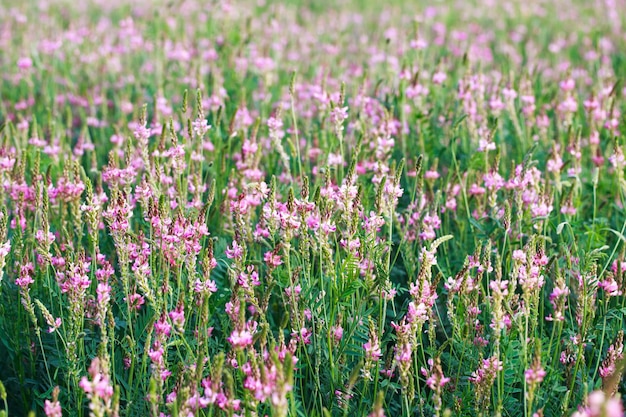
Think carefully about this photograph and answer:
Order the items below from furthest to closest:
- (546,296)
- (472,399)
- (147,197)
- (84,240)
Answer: (84,240) < (546,296) < (147,197) < (472,399)

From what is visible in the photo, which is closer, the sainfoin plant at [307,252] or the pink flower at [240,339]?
the pink flower at [240,339]

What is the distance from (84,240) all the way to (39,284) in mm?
514

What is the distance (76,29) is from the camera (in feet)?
20.5

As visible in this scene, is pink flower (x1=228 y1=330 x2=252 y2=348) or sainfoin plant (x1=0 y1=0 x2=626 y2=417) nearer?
pink flower (x1=228 y1=330 x2=252 y2=348)

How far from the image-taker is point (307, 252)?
8.19ft

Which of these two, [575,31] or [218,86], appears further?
[575,31]

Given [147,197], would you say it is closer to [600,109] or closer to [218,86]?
[218,86]

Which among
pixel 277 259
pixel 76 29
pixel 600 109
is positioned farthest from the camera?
pixel 76 29

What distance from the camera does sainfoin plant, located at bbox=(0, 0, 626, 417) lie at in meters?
2.26

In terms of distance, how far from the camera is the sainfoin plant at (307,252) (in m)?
2.26

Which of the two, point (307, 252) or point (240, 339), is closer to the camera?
point (240, 339)

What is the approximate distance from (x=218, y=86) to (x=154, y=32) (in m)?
1.56

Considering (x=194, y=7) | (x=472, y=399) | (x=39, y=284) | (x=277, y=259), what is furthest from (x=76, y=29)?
(x=472, y=399)

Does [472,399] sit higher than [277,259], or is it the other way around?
[277,259]
